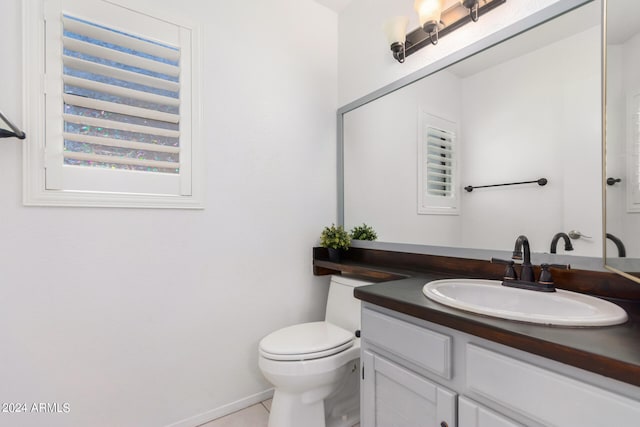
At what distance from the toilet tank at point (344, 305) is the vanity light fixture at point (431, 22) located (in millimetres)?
1261

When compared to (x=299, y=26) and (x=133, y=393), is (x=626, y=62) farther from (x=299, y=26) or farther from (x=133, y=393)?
(x=133, y=393)

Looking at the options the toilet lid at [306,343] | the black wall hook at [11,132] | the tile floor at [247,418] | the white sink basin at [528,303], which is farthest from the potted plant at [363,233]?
the black wall hook at [11,132]

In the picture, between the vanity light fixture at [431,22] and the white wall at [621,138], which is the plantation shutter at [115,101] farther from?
the white wall at [621,138]

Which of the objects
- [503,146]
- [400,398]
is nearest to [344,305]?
[400,398]

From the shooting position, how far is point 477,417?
2.73 ft

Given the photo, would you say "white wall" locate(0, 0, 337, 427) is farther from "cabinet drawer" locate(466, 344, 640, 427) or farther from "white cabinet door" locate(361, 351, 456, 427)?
"cabinet drawer" locate(466, 344, 640, 427)

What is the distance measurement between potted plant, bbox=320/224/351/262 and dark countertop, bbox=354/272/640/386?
96cm

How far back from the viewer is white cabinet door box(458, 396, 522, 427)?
783 mm

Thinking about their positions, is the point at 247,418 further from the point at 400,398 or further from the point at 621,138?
the point at 621,138

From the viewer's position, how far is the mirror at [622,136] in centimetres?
82

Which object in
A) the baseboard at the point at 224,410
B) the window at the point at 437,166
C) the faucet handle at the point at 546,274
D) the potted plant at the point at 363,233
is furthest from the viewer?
the potted plant at the point at 363,233

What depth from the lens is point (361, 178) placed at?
2.02 meters

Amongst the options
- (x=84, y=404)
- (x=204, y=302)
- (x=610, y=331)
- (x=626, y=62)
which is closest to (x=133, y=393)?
(x=84, y=404)

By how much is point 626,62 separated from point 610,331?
718 mm
